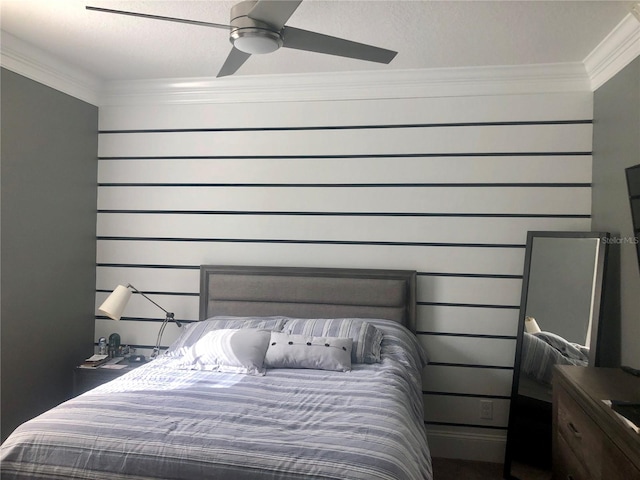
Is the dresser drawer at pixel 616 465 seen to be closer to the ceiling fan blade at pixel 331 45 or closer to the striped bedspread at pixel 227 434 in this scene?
the striped bedspread at pixel 227 434

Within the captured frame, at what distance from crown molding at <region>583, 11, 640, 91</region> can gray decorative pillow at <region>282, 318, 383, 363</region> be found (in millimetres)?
1964

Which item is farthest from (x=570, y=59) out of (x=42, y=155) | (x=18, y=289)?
(x=18, y=289)

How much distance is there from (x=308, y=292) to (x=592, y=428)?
1807mm

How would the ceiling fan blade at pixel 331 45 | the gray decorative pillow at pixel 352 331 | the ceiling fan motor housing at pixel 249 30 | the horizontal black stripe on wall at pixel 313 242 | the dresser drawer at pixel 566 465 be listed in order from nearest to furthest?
the ceiling fan motor housing at pixel 249 30, the ceiling fan blade at pixel 331 45, the dresser drawer at pixel 566 465, the gray decorative pillow at pixel 352 331, the horizontal black stripe on wall at pixel 313 242

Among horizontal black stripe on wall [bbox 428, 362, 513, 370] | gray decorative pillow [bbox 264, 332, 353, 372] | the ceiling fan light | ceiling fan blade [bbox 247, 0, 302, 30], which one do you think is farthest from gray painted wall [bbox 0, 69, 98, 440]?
horizontal black stripe on wall [bbox 428, 362, 513, 370]

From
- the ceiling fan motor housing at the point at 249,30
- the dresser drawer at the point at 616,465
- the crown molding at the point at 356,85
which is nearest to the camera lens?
the dresser drawer at the point at 616,465

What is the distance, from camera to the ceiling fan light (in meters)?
1.82

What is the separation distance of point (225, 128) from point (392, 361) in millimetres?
1971

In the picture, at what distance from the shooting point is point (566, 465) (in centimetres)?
225

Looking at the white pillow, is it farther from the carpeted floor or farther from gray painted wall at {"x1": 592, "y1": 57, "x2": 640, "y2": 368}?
gray painted wall at {"x1": 592, "y1": 57, "x2": 640, "y2": 368}

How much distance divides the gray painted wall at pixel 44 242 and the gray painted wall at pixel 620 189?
3.37m

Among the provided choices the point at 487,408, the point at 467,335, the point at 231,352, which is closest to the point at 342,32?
the point at 231,352

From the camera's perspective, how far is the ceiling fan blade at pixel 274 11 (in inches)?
63.4

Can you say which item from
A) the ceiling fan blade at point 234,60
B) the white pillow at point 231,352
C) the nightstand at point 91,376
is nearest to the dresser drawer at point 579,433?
the white pillow at point 231,352
